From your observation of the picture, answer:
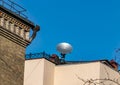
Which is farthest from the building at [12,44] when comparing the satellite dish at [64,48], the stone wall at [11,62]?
the satellite dish at [64,48]

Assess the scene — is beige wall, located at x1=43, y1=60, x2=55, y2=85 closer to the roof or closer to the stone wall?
the roof

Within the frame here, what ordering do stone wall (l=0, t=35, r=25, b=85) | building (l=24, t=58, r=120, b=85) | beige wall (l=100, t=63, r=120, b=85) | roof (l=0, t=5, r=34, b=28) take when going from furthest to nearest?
building (l=24, t=58, r=120, b=85) → beige wall (l=100, t=63, r=120, b=85) → roof (l=0, t=5, r=34, b=28) → stone wall (l=0, t=35, r=25, b=85)

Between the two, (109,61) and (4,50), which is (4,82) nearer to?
(4,50)

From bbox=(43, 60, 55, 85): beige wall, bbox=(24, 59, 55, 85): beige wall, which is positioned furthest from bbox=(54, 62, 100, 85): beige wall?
bbox=(24, 59, 55, 85): beige wall

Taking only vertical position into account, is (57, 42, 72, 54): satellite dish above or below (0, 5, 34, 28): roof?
above

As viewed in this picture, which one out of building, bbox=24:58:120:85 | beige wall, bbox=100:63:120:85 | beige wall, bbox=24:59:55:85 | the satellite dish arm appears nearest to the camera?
the satellite dish arm

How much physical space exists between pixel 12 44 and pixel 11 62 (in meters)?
0.94

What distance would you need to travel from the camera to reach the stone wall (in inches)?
1238

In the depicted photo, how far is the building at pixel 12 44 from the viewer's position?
104 feet

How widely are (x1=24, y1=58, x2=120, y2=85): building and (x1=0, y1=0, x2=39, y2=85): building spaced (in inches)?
246

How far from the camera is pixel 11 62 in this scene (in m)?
31.8

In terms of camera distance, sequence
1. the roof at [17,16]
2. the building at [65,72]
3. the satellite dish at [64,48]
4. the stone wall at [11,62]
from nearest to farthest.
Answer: the stone wall at [11,62]
the roof at [17,16]
the building at [65,72]
the satellite dish at [64,48]

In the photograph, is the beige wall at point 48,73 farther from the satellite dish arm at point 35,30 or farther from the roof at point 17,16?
the roof at point 17,16

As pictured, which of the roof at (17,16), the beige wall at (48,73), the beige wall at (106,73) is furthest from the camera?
the beige wall at (48,73)
